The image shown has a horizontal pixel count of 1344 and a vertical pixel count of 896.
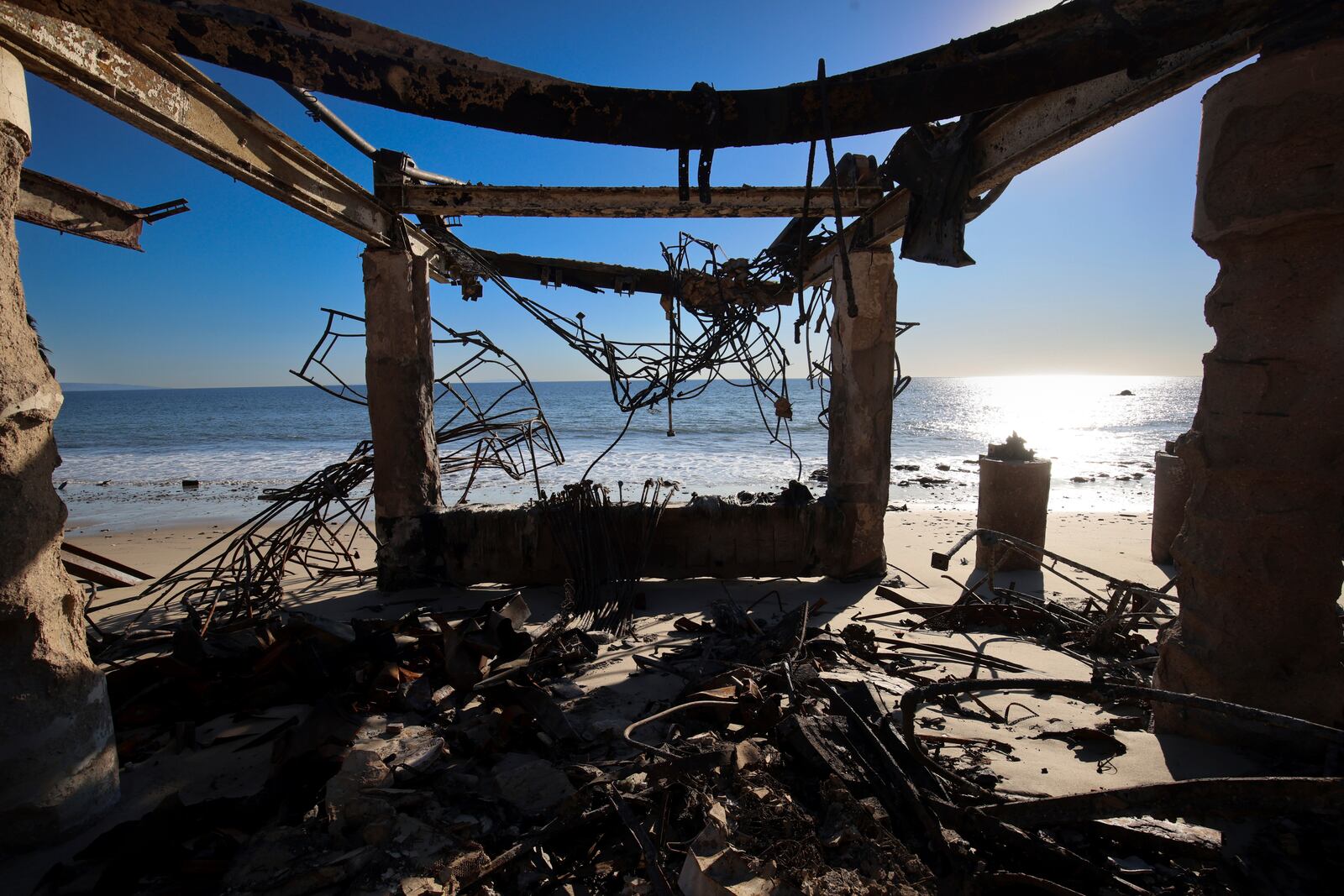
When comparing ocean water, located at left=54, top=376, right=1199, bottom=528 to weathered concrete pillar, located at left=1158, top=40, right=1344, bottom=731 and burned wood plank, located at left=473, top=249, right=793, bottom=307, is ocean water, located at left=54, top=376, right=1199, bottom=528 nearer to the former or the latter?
burned wood plank, located at left=473, top=249, right=793, bottom=307

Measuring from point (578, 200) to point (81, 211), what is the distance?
151 inches

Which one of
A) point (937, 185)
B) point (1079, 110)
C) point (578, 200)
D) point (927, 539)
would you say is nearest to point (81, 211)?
point (578, 200)

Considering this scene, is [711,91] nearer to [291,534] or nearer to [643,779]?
[643,779]

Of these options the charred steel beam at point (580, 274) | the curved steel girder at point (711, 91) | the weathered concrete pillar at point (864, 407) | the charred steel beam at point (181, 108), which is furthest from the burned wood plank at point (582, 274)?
the curved steel girder at point (711, 91)

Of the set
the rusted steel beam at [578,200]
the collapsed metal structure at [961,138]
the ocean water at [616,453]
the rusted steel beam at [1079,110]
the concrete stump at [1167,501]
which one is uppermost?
the rusted steel beam at [578,200]

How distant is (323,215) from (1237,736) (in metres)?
5.65

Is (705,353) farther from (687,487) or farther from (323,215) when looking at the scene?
(687,487)

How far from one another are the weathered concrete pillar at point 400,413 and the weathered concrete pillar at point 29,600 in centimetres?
299

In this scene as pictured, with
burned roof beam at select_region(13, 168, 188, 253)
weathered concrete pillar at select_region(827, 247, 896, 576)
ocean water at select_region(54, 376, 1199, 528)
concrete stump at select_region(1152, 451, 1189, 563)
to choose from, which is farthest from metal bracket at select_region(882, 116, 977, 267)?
burned roof beam at select_region(13, 168, 188, 253)

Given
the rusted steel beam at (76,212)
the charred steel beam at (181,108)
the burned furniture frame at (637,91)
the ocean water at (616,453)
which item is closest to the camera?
the burned furniture frame at (637,91)

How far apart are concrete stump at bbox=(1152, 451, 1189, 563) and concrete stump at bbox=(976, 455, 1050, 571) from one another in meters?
1.22

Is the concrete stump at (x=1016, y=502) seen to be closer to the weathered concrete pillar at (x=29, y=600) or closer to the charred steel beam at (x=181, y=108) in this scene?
the charred steel beam at (x=181, y=108)

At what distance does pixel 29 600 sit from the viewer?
2057 millimetres

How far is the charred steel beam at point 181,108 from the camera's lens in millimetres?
2125
